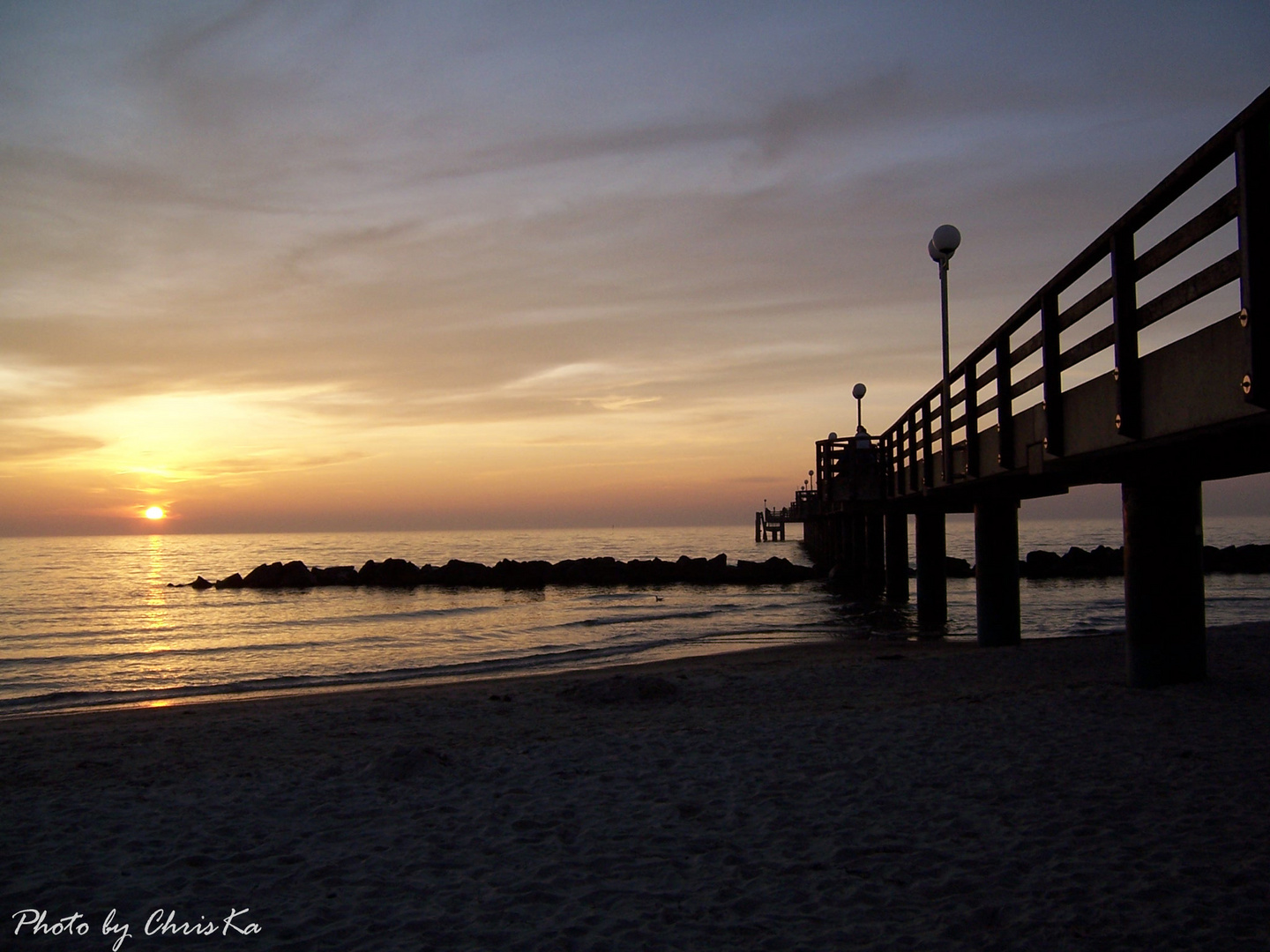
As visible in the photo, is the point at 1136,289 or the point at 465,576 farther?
the point at 465,576

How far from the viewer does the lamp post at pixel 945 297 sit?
13094 mm

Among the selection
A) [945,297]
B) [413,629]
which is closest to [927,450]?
[945,297]

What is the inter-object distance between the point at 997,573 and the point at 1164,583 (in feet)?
19.4

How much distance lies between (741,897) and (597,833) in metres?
1.36

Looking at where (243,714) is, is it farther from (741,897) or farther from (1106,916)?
(1106,916)

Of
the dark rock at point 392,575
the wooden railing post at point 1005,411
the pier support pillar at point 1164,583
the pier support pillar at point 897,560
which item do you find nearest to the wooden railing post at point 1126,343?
the pier support pillar at point 1164,583

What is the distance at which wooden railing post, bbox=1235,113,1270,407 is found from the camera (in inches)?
179

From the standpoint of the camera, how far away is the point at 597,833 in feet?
19.4

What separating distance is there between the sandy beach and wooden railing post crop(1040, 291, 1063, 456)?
2540 mm

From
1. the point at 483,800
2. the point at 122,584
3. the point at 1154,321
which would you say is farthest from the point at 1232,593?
the point at 122,584

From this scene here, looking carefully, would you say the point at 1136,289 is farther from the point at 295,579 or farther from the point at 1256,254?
the point at 295,579

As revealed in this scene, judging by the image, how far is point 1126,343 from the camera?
20.9ft

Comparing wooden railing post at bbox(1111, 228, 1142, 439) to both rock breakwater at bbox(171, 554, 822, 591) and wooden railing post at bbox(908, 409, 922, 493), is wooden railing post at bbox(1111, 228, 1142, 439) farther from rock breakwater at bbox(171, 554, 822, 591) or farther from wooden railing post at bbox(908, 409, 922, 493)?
rock breakwater at bbox(171, 554, 822, 591)

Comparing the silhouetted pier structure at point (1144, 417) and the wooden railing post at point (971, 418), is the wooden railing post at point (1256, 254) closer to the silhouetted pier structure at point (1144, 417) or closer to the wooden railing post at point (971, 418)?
the silhouetted pier structure at point (1144, 417)
